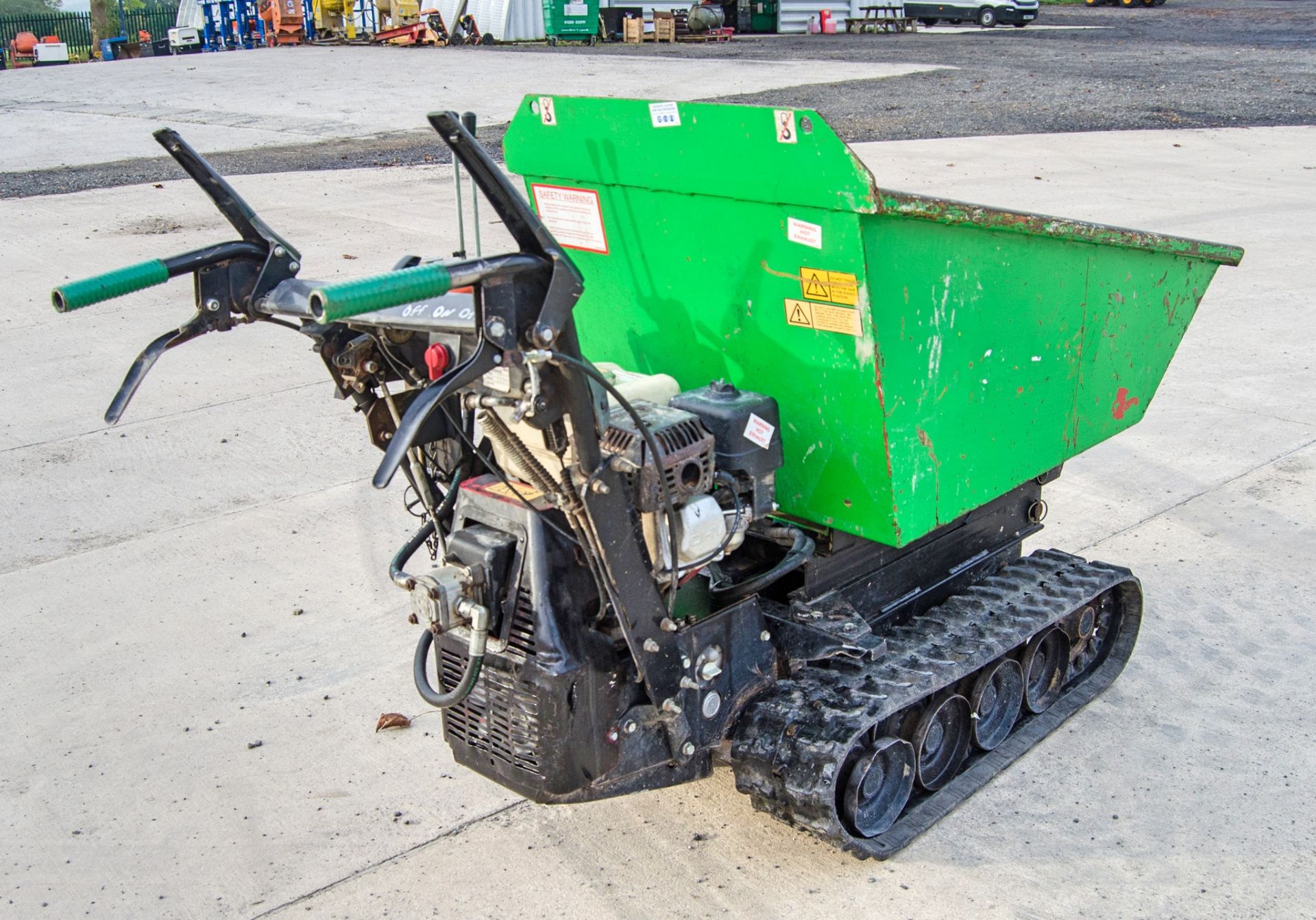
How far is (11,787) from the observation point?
3717 millimetres

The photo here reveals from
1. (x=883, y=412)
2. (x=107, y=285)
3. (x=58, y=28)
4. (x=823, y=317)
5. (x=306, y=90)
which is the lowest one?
(x=883, y=412)

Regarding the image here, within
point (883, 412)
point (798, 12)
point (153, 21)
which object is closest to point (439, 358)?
point (883, 412)

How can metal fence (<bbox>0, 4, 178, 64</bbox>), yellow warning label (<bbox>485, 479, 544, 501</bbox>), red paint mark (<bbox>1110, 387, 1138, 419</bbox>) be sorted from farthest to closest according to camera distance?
1. metal fence (<bbox>0, 4, 178, 64</bbox>)
2. red paint mark (<bbox>1110, 387, 1138, 419</bbox>)
3. yellow warning label (<bbox>485, 479, 544, 501</bbox>)

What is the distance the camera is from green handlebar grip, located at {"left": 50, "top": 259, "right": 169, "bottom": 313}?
257cm

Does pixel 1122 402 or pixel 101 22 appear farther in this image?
pixel 101 22

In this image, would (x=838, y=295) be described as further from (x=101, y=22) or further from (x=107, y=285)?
(x=101, y=22)

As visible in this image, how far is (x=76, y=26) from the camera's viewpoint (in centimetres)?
3669

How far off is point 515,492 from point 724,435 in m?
0.55

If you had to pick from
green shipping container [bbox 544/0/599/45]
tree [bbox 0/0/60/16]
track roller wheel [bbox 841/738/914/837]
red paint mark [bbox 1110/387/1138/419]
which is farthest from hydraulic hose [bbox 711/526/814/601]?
tree [bbox 0/0/60/16]

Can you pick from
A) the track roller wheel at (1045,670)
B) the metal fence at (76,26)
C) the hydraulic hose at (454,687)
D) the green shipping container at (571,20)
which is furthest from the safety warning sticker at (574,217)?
the metal fence at (76,26)

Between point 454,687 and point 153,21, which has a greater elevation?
point 153,21

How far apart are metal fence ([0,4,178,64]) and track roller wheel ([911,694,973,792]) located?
36206mm

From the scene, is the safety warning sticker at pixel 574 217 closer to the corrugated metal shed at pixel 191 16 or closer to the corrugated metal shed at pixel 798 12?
the corrugated metal shed at pixel 798 12

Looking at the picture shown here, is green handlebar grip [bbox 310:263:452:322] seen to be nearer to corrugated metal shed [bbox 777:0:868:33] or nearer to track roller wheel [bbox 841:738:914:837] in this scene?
track roller wheel [bbox 841:738:914:837]
